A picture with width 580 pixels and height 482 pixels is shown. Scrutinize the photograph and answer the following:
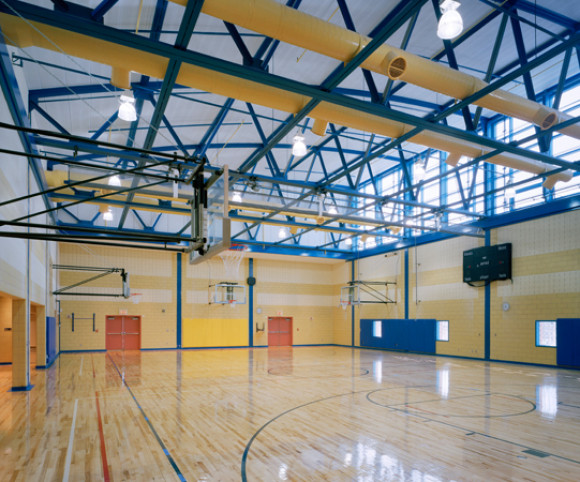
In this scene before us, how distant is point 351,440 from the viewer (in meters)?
7.06

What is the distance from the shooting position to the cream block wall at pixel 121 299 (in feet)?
80.4

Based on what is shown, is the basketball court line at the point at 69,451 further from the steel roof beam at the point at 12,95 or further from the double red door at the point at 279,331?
the double red door at the point at 279,331

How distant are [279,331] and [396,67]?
25216 mm

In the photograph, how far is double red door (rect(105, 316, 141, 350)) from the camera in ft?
84.2

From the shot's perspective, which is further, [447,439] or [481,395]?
[481,395]

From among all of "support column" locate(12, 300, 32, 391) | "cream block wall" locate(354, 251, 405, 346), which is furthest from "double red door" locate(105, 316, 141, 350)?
"cream block wall" locate(354, 251, 405, 346)

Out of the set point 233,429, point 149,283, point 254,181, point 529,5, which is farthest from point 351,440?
point 149,283

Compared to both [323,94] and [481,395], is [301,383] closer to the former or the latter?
[481,395]

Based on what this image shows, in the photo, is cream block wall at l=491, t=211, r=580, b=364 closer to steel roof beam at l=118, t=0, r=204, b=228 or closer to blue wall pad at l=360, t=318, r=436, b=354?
blue wall pad at l=360, t=318, r=436, b=354

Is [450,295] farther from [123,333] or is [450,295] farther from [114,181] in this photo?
[123,333]

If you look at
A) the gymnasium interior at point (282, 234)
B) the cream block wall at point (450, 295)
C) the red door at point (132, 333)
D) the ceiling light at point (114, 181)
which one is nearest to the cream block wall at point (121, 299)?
the gymnasium interior at point (282, 234)

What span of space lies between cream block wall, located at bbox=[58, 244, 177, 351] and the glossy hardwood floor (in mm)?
10724

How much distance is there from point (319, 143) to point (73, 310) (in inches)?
695

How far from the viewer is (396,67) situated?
7859 millimetres
